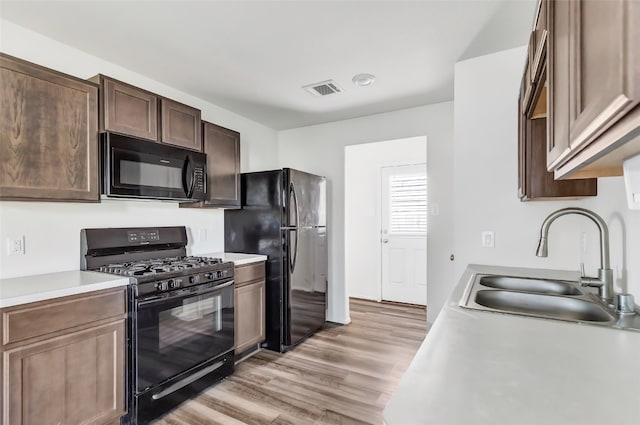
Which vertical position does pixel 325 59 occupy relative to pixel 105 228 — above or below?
above

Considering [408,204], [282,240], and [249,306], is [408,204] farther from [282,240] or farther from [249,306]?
[249,306]

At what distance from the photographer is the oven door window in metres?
1.98

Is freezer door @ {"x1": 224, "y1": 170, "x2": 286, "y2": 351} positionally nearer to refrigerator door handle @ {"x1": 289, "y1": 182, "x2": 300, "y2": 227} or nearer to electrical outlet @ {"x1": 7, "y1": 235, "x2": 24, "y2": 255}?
refrigerator door handle @ {"x1": 289, "y1": 182, "x2": 300, "y2": 227}

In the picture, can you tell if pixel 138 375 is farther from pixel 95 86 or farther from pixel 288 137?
pixel 288 137

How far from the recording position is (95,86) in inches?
80.2

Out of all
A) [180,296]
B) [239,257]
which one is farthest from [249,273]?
[180,296]

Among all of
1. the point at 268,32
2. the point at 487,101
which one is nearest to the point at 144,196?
the point at 268,32

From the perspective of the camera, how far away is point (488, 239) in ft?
7.35

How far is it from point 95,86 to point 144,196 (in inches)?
29.1

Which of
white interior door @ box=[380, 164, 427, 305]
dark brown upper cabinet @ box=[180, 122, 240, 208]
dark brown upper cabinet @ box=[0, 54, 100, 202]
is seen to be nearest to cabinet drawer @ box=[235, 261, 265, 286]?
dark brown upper cabinet @ box=[180, 122, 240, 208]

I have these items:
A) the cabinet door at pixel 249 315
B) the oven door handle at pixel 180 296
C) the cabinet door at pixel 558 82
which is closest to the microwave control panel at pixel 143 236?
the oven door handle at pixel 180 296

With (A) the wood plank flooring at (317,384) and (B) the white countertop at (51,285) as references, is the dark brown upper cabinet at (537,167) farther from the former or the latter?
(B) the white countertop at (51,285)

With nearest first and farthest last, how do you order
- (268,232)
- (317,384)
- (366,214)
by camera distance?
(317,384) < (268,232) < (366,214)

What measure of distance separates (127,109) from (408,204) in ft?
12.1
